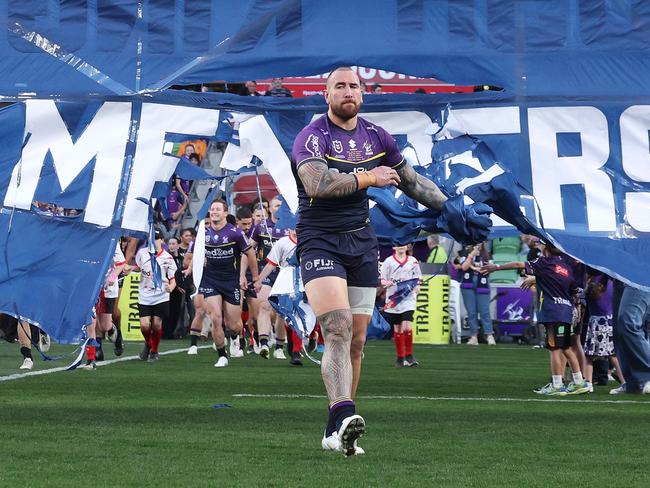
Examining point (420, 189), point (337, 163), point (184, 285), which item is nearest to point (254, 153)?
point (420, 189)

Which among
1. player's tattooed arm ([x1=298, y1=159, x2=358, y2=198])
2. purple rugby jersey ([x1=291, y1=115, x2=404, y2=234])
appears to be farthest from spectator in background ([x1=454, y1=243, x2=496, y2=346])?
player's tattooed arm ([x1=298, y1=159, x2=358, y2=198])

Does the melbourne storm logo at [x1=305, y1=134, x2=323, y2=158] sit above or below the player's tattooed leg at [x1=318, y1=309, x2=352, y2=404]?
above

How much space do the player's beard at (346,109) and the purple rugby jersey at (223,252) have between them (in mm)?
11329

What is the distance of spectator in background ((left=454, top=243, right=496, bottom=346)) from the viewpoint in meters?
29.4

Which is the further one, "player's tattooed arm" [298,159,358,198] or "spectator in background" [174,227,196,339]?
"spectator in background" [174,227,196,339]

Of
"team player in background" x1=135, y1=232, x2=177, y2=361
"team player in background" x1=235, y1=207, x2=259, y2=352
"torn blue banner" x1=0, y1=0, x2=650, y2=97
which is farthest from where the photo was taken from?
"team player in background" x1=235, y1=207, x2=259, y2=352

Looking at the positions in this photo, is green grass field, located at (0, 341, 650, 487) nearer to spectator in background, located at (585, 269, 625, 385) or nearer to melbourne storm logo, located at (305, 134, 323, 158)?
spectator in background, located at (585, 269, 625, 385)

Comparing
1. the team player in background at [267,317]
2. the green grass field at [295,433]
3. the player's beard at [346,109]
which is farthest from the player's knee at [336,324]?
the team player in background at [267,317]

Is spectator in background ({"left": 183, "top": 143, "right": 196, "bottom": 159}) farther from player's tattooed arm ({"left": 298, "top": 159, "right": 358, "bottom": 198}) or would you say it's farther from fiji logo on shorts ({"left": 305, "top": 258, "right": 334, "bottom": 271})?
player's tattooed arm ({"left": 298, "top": 159, "right": 358, "bottom": 198})

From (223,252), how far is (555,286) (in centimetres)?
619

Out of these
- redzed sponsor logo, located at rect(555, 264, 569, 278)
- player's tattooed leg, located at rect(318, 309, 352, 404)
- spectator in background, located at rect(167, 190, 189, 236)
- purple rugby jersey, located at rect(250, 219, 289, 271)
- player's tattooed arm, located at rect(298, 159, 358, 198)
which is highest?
spectator in background, located at rect(167, 190, 189, 236)

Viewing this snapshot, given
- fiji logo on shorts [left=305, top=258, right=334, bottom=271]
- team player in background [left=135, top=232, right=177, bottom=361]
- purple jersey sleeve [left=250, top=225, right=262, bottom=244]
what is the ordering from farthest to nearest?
purple jersey sleeve [left=250, top=225, right=262, bottom=244] < team player in background [left=135, top=232, right=177, bottom=361] < fiji logo on shorts [left=305, top=258, right=334, bottom=271]

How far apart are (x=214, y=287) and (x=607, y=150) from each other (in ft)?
31.0

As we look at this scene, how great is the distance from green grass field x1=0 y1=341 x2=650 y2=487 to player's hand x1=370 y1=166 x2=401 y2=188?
172 cm
